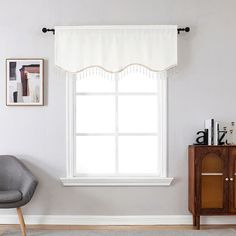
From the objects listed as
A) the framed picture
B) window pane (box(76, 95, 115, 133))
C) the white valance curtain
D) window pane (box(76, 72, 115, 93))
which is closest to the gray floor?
window pane (box(76, 95, 115, 133))

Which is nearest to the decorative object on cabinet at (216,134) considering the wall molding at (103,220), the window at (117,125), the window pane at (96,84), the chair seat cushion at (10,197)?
the window at (117,125)

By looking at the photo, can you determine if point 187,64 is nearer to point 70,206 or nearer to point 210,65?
point 210,65

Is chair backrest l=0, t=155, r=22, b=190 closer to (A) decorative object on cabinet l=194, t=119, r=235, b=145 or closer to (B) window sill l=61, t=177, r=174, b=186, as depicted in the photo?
(B) window sill l=61, t=177, r=174, b=186

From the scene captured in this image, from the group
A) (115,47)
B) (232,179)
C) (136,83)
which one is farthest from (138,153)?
(115,47)

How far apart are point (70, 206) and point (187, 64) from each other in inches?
77.2

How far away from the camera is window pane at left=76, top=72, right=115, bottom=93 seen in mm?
4680

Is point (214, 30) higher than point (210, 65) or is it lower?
higher

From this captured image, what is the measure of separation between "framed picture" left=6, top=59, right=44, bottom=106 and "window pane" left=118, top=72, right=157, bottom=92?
0.87 m

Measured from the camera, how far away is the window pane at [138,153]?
4698mm

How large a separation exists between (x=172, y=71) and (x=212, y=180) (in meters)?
1.21

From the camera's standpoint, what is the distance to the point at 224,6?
4.59 m

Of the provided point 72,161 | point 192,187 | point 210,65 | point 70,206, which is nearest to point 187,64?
point 210,65

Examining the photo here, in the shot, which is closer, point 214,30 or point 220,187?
point 220,187

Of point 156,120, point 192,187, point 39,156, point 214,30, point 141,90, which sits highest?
point 214,30
